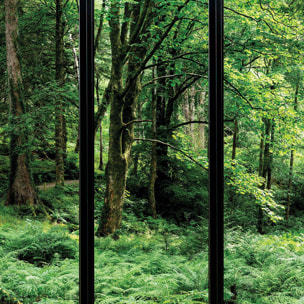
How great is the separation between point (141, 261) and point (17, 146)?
1268mm

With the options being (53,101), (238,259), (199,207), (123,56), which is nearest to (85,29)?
(123,56)

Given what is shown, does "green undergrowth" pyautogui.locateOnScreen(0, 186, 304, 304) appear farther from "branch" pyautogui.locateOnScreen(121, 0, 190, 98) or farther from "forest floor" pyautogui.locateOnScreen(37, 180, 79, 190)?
"branch" pyautogui.locateOnScreen(121, 0, 190, 98)

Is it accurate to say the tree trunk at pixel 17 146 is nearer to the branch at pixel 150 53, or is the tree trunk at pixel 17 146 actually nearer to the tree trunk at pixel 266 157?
the branch at pixel 150 53

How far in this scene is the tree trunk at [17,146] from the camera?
6.48 ft

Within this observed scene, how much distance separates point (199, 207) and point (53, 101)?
59.2 inches

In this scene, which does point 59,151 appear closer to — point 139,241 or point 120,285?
point 139,241

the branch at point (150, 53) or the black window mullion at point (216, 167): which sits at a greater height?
the branch at point (150, 53)

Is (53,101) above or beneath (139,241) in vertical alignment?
above

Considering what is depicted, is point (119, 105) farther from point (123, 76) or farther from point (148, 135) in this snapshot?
point (148, 135)

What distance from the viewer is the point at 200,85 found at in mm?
2258

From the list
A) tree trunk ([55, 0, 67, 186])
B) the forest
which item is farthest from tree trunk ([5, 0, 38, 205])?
Answer: tree trunk ([55, 0, 67, 186])

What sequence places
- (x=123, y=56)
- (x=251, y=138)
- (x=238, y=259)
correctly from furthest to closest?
(x=123, y=56) < (x=251, y=138) < (x=238, y=259)

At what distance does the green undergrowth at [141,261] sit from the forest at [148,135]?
13 millimetres

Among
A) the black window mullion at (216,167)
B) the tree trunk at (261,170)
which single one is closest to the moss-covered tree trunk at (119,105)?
the tree trunk at (261,170)
